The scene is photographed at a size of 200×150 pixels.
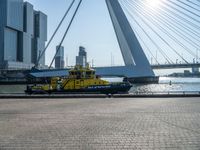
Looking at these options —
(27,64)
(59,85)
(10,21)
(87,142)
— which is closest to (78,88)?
(59,85)

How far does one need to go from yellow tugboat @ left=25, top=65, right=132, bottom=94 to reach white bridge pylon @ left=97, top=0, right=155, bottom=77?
13736 millimetres

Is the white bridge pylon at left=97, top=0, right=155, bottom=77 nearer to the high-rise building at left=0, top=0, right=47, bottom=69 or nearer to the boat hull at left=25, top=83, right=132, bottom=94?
the boat hull at left=25, top=83, right=132, bottom=94

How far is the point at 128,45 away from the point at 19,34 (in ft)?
358

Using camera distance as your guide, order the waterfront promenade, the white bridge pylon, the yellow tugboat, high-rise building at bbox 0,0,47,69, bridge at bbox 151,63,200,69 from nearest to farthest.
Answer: the waterfront promenade → the yellow tugboat → the white bridge pylon → bridge at bbox 151,63,200,69 → high-rise building at bbox 0,0,47,69

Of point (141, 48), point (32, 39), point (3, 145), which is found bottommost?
point (3, 145)

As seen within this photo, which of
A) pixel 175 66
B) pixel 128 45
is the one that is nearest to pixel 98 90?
pixel 128 45

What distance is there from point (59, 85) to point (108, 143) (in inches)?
1180

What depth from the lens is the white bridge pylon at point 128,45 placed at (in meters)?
49.3

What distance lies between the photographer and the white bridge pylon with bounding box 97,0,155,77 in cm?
4927

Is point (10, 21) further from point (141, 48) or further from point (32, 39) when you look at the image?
point (141, 48)

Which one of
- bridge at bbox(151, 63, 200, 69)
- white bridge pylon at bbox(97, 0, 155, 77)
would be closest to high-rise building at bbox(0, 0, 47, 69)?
bridge at bbox(151, 63, 200, 69)

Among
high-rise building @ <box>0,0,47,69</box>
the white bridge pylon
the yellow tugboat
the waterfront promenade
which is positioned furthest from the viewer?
high-rise building @ <box>0,0,47,69</box>

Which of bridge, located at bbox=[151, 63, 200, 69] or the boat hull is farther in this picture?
bridge, located at bbox=[151, 63, 200, 69]

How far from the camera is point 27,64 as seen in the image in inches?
A: 6496
